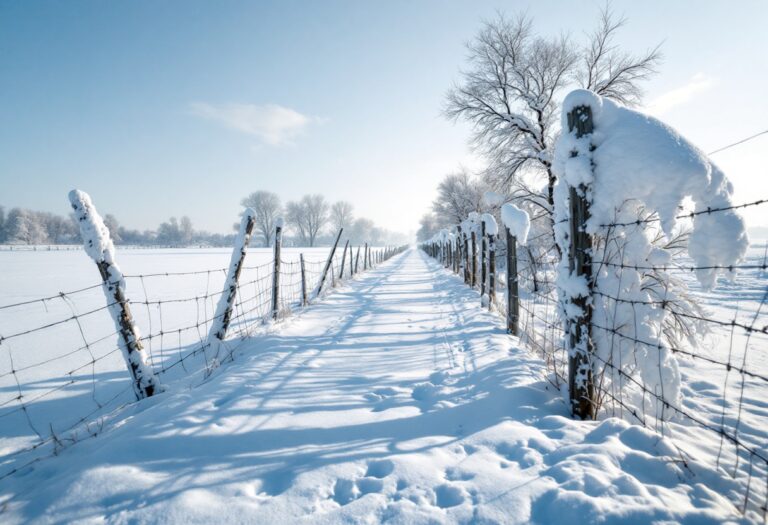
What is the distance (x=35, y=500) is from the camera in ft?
5.59

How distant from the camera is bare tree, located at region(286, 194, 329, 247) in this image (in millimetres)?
85562

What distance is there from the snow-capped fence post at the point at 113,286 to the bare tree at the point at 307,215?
274 feet

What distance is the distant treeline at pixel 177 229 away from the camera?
65.1m

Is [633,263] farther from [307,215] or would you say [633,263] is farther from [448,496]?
[307,215]

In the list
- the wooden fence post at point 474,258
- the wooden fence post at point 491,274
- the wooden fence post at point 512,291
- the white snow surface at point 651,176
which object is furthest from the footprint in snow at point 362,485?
the wooden fence post at point 474,258

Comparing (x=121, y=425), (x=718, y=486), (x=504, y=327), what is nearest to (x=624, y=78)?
(x=504, y=327)

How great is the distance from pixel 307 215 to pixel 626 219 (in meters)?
87.7

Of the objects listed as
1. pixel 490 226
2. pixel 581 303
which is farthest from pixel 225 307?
pixel 490 226

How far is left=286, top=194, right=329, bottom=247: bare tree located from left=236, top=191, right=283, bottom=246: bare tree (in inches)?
180

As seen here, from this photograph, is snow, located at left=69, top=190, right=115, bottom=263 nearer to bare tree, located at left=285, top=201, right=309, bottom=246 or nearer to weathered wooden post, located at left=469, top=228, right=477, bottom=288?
weathered wooden post, located at left=469, top=228, right=477, bottom=288

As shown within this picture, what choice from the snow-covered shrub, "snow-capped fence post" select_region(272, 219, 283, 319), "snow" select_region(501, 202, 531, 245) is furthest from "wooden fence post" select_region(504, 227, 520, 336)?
"snow-capped fence post" select_region(272, 219, 283, 319)

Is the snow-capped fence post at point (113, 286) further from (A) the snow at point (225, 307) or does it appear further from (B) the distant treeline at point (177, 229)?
(B) the distant treeline at point (177, 229)

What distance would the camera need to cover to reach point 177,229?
302 feet

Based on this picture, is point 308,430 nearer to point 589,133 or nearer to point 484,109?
point 589,133
